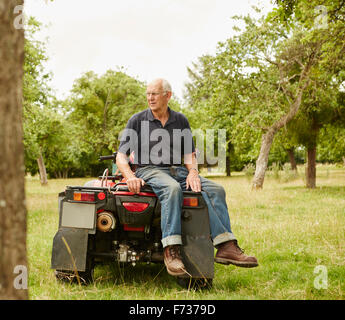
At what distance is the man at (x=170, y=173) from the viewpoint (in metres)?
3.68

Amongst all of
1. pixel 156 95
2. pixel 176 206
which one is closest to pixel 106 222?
pixel 176 206

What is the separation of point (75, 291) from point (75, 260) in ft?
0.95

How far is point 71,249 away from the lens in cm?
394

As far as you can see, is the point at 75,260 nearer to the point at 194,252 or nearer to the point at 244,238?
the point at 194,252

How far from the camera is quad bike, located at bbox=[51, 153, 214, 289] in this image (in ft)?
12.4

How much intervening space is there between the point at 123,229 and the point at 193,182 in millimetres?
879

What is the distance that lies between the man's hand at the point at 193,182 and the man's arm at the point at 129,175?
504mm

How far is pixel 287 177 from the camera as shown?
22422 millimetres

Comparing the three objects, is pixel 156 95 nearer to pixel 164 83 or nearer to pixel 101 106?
pixel 164 83

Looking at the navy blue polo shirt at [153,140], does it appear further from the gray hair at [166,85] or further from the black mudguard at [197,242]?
the black mudguard at [197,242]

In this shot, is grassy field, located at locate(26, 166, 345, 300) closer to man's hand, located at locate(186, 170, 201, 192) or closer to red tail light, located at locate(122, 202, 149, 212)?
red tail light, located at locate(122, 202, 149, 212)

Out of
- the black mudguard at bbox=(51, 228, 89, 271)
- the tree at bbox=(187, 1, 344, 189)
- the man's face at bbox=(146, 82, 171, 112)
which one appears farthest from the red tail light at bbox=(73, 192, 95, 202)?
the tree at bbox=(187, 1, 344, 189)

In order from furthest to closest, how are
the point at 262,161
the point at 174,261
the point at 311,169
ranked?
the point at 262,161 < the point at 311,169 < the point at 174,261

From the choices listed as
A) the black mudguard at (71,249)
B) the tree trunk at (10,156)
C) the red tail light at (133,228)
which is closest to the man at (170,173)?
the red tail light at (133,228)
